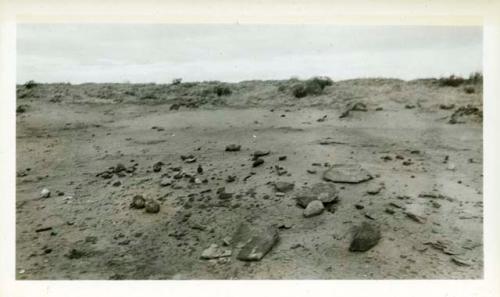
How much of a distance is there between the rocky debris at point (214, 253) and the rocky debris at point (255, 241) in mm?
78

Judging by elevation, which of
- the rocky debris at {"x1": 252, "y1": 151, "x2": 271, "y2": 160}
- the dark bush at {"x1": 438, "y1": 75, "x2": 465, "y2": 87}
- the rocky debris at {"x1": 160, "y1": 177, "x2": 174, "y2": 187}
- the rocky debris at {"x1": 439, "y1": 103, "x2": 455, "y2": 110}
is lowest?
the rocky debris at {"x1": 160, "y1": 177, "x2": 174, "y2": 187}

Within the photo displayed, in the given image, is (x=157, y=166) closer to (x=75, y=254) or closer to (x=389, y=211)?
(x=75, y=254)

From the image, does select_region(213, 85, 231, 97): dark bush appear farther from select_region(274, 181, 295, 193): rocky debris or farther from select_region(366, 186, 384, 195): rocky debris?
select_region(366, 186, 384, 195): rocky debris

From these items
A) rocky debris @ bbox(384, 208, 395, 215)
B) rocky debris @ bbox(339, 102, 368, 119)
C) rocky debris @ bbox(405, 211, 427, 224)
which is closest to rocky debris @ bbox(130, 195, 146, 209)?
rocky debris @ bbox(339, 102, 368, 119)

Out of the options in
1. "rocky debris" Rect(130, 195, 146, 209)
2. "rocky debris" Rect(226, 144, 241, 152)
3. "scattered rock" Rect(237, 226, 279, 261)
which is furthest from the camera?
"rocky debris" Rect(226, 144, 241, 152)

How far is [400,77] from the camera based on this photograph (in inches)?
109

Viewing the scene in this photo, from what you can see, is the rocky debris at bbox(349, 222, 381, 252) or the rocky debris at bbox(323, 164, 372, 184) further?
the rocky debris at bbox(323, 164, 372, 184)

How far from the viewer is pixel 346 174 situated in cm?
273

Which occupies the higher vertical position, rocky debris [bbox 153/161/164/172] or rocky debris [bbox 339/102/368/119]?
rocky debris [bbox 339/102/368/119]

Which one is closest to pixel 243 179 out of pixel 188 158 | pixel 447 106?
pixel 188 158

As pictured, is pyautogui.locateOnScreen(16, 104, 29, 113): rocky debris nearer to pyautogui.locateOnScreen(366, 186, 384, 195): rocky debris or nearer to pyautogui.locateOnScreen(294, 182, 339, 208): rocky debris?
pyautogui.locateOnScreen(294, 182, 339, 208): rocky debris

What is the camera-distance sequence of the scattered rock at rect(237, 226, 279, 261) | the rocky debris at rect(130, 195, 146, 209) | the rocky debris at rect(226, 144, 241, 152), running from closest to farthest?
1. the scattered rock at rect(237, 226, 279, 261)
2. the rocky debris at rect(130, 195, 146, 209)
3. the rocky debris at rect(226, 144, 241, 152)

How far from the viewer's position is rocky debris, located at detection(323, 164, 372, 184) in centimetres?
272
